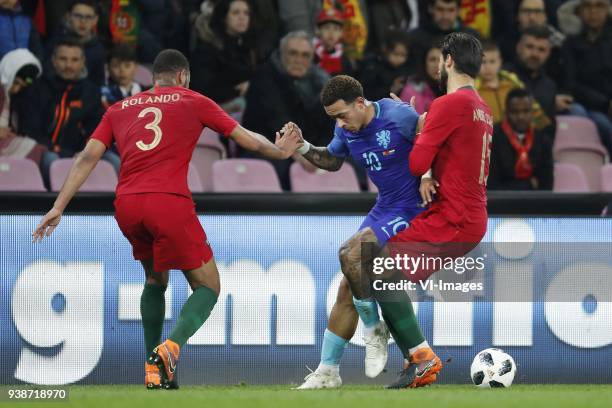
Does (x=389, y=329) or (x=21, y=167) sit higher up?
(x=21, y=167)

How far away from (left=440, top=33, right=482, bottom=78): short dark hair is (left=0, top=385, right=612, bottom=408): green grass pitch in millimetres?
2041

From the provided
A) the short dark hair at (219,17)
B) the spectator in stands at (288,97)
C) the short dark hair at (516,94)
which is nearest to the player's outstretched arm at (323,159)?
the spectator in stands at (288,97)

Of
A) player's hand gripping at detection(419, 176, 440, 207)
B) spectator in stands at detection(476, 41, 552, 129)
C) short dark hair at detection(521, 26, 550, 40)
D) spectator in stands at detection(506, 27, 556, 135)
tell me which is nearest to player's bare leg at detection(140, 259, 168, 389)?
player's hand gripping at detection(419, 176, 440, 207)

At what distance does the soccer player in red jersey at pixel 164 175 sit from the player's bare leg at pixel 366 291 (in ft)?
2.51

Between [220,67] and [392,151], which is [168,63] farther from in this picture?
[220,67]

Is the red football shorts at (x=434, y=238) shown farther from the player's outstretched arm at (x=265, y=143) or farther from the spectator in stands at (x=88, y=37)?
the spectator in stands at (x=88, y=37)

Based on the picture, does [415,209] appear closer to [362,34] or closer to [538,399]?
[538,399]

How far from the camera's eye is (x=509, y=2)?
14.8m

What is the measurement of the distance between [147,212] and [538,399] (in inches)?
106

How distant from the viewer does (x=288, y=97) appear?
12.9 m

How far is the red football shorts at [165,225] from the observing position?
836 centimetres

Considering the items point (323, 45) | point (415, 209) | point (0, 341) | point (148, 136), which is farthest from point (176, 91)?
point (323, 45)

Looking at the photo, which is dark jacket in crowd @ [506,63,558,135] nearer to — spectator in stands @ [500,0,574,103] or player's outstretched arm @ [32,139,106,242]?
spectator in stands @ [500,0,574,103]

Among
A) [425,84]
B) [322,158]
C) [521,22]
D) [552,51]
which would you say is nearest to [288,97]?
[425,84]
